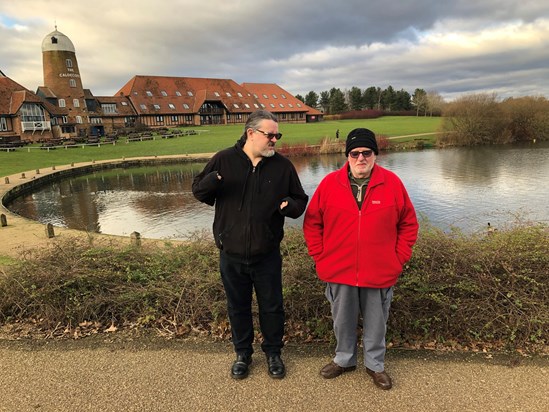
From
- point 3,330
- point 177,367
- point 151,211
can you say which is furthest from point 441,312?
point 151,211

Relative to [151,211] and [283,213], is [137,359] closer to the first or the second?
[283,213]

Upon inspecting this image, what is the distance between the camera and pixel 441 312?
3.74 m

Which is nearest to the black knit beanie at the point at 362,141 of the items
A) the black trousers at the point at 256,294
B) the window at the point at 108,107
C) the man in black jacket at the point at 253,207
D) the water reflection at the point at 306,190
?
the man in black jacket at the point at 253,207

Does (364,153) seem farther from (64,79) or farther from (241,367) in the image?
(64,79)

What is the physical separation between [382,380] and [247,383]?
107 centimetres

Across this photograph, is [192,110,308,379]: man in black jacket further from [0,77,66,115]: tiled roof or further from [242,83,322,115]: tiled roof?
[242,83,322,115]: tiled roof

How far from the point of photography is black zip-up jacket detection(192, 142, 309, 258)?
3.19m

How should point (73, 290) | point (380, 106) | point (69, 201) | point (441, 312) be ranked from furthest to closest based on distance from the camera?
1. point (380, 106)
2. point (69, 201)
3. point (73, 290)
4. point (441, 312)

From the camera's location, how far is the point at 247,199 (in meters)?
3.20

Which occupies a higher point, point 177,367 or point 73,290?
point 73,290

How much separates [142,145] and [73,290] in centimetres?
4090

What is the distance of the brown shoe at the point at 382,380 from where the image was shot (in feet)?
10.1

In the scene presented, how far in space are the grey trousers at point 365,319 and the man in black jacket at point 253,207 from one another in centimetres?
51

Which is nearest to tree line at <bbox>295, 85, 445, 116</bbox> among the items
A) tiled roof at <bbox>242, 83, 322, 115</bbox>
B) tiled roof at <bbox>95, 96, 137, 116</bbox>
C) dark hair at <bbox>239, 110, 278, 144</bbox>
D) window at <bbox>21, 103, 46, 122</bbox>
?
tiled roof at <bbox>242, 83, 322, 115</bbox>
